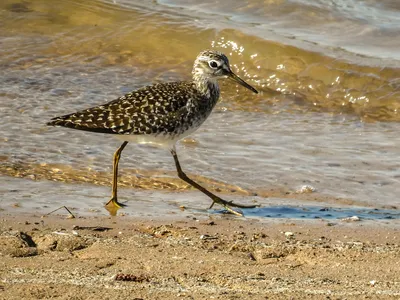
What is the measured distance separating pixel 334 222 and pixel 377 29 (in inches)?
268

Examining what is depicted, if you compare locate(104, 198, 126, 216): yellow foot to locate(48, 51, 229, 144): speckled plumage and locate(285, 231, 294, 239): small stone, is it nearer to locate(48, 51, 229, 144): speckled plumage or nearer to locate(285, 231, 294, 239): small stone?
locate(48, 51, 229, 144): speckled plumage

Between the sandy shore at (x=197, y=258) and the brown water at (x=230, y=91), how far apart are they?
0.75 metres

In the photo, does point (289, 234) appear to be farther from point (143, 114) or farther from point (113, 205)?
point (143, 114)

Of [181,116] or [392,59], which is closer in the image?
[181,116]

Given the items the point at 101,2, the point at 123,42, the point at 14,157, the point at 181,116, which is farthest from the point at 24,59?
the point at 181,116

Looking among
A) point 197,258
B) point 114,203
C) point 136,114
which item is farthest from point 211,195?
point 197,258

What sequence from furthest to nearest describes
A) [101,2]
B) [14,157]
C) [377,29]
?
[101,2]
[377,29]
[14,157]

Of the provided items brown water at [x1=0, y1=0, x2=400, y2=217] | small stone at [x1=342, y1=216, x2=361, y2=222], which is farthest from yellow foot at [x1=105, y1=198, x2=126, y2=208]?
small stone at [x1=342, y1=216, x2=361, y2=222]

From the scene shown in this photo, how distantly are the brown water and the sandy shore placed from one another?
2.45ft

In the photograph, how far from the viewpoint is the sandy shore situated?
226 inches

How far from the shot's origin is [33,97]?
36.6 ft

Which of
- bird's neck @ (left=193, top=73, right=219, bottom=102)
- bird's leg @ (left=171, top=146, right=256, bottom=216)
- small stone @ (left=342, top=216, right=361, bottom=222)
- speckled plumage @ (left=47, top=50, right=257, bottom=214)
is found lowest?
bird's leg @ (left=171, top=146, right=256, bottom=216)

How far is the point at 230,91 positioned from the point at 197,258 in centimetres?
610

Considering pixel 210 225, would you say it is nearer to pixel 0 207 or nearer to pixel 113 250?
pixel 113 250
